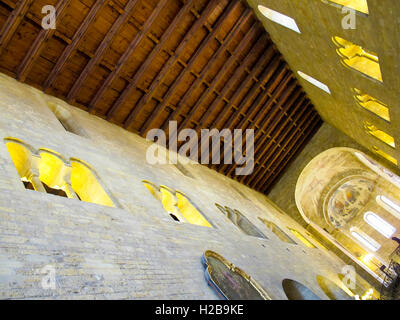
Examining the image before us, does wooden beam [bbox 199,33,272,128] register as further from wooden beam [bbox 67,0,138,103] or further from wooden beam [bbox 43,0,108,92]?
wooden beam [bbox 43,0,108,92]

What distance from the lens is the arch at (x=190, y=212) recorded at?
366 inches

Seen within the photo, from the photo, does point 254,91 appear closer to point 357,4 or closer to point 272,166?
point 272,166

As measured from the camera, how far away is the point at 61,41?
31.5ft

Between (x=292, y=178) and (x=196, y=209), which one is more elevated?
(x=292, y=178)

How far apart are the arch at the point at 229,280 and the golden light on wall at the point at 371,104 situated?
7.64 metres

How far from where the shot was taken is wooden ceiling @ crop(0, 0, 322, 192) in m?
9.23

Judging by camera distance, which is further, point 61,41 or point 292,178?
point 292,178

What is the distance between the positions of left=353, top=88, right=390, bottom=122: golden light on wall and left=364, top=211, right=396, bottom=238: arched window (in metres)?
13.1

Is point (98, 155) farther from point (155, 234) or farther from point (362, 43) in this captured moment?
point (362, 43)

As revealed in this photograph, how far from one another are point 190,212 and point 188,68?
624cm

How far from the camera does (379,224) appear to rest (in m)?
21.8
